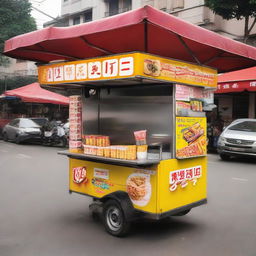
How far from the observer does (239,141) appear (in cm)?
1127

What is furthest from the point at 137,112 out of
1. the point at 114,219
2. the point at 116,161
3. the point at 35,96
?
the point at 35,96

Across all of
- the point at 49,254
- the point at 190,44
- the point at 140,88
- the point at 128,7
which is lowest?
the point at 49,254

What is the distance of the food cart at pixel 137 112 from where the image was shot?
4277mm

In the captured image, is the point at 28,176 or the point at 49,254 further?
the point at 28,176

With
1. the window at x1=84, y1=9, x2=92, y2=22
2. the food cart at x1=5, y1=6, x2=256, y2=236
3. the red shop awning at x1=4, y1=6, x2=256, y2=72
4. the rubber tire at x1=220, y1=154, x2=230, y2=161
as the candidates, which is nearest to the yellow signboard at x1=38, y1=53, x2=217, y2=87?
the food cart at x1=5, y1=6, x2=256, y2=236

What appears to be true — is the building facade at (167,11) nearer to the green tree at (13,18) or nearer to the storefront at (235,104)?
the storefront at (235,104)

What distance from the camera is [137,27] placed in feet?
14.6

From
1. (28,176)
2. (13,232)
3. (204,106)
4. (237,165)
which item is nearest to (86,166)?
(13,232)

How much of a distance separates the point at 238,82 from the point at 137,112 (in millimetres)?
10593

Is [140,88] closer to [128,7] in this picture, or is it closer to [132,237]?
[132,237]

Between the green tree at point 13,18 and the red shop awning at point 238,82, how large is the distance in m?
17.1

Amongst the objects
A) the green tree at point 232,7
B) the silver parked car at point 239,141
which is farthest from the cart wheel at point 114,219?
the green tree at point 232,7

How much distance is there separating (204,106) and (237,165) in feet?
20.6

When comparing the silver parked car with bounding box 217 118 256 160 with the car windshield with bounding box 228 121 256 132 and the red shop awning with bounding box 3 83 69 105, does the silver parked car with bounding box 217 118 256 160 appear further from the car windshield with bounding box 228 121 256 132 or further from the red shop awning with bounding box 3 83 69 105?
the red shop awning with bounding box 3 83 69 105
